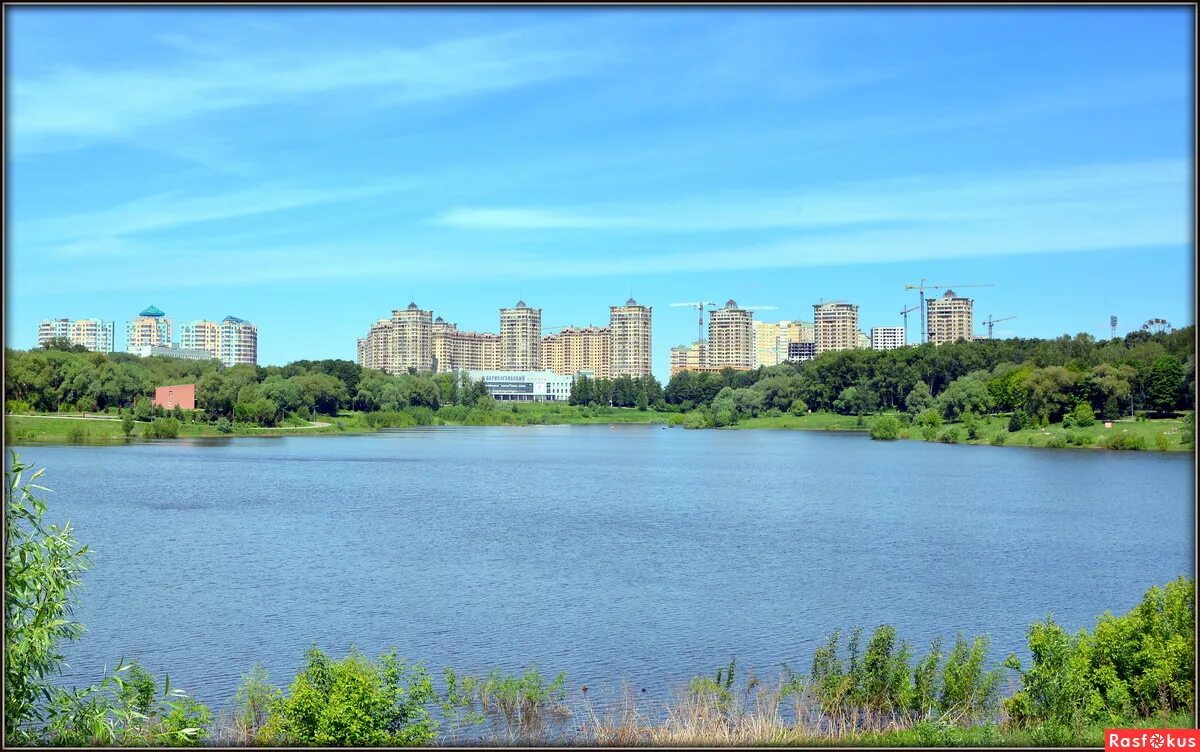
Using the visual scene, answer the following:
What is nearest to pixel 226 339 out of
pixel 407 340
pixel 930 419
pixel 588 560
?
pixel 407 340

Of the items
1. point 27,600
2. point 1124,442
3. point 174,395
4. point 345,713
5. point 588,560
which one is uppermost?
point 174,395

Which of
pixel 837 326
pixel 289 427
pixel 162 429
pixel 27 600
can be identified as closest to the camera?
pixel 27 600

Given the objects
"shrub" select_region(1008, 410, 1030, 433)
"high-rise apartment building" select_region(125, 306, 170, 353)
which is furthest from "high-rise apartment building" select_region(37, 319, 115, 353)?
Result: "shrub" select_region(1008, 410, 1030, 433)

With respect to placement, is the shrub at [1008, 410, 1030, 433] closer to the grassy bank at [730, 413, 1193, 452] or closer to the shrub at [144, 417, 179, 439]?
the grassy bank at [730, 413, 1193, 452]

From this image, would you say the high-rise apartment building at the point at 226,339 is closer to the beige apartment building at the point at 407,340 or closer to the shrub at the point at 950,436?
the beige apartment building at the point at 407,340

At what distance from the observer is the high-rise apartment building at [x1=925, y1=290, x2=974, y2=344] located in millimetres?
164250

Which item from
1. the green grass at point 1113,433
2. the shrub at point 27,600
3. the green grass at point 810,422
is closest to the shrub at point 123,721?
the shrub at point 27,600

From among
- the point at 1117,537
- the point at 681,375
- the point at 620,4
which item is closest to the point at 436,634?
the point at 620,4

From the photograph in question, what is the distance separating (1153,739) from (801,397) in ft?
330

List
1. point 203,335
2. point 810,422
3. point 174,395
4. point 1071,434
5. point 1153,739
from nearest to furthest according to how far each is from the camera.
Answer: point 1153,739 < point 1071,434 < point 174,395 < point 810,422 < point 203,335

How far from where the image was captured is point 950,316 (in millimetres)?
165250

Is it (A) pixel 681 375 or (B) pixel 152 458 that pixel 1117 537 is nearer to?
(B) pixel 152 458

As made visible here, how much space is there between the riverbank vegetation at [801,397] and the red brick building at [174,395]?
0.62m

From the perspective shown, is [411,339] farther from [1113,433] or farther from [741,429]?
[1113,433]
